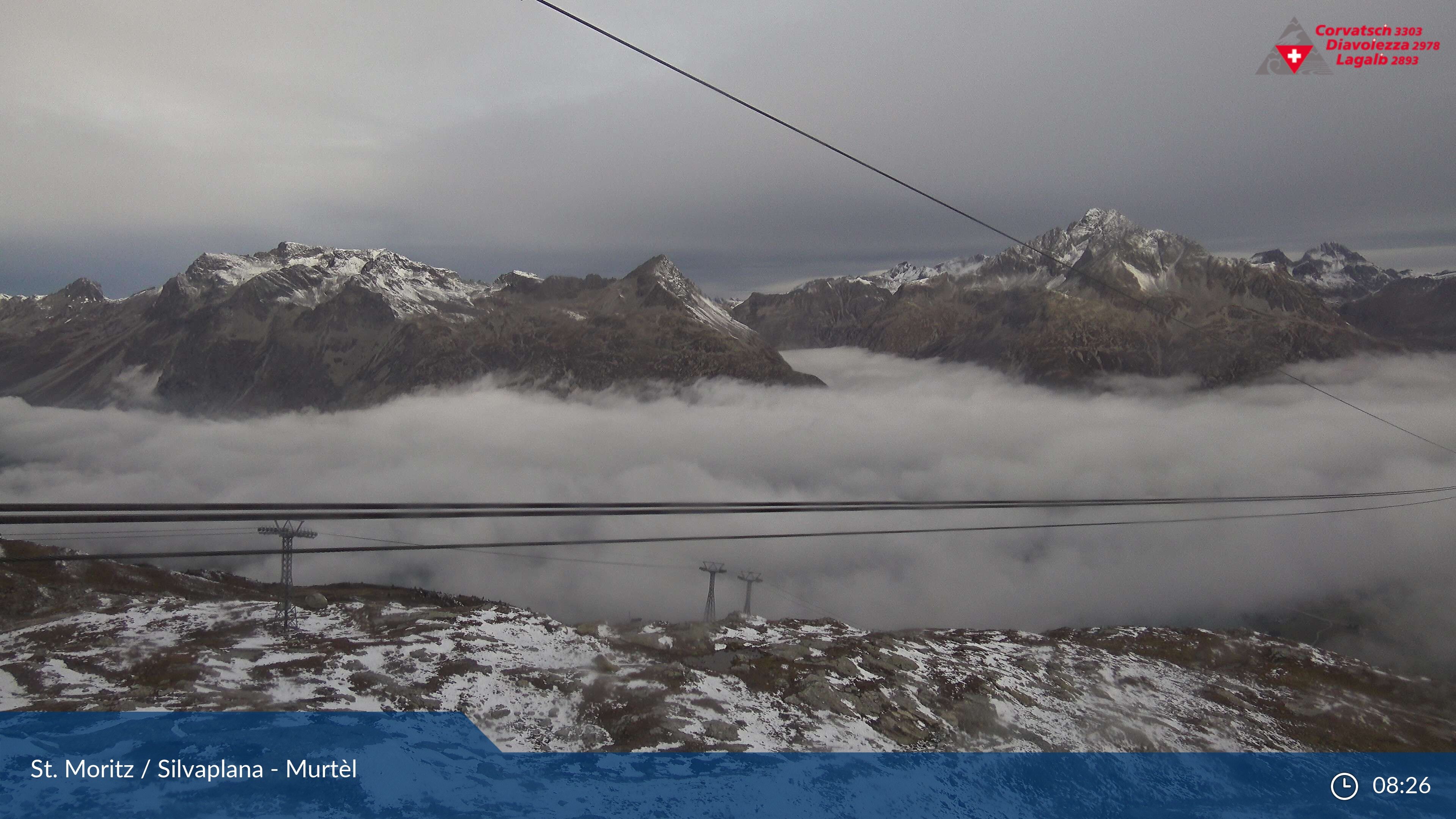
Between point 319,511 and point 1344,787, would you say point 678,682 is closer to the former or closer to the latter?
point 319,511

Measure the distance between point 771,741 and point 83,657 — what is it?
8072cm

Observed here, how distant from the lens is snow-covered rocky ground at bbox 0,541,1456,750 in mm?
44188

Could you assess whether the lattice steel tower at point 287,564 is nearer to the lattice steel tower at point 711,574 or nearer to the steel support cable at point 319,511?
the steel support cable at point 319,511

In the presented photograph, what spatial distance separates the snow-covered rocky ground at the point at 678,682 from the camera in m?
44.2

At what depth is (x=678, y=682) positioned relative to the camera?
51.9 meters

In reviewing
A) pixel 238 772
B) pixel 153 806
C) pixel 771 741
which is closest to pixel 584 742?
pixel 771 741

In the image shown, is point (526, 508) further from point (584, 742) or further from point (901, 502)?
point (584, 742)

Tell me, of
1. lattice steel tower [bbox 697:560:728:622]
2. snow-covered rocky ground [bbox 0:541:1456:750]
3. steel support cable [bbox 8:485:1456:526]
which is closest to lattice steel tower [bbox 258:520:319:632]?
snow-covered rocky ground [bbox 0:541:1456:750]

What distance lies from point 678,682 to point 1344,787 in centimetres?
5320

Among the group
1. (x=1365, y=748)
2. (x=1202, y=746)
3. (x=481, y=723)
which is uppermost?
(x=481, y=723)

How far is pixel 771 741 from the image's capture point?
136 ft
